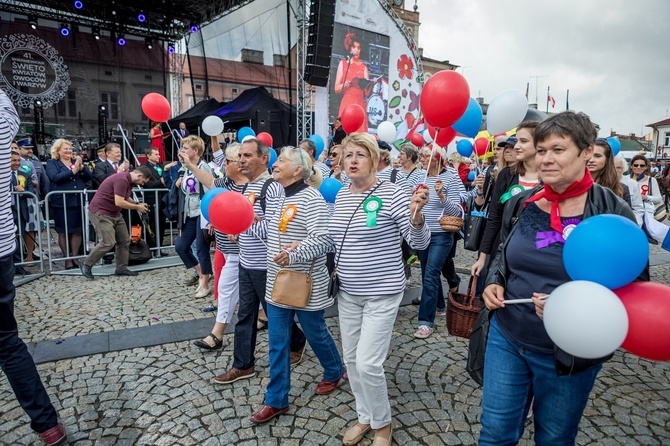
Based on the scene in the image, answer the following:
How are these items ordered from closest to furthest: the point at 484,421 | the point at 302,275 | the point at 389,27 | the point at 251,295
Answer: the point at 484,421 → the point at 302,275 → the point at 251,295 → the point at 389,27

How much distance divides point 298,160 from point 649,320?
6.79 ft

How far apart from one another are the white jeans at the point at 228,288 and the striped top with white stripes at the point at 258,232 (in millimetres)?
606

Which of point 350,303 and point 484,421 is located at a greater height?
point 350,303

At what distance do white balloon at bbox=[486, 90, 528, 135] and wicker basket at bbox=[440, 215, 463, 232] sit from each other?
0.94 m

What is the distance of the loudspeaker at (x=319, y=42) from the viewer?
12680mm

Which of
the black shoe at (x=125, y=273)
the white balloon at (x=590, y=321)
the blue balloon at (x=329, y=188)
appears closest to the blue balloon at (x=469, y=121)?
the blue balloon at (x=329, y=188)

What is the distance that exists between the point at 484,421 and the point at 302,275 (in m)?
1.34

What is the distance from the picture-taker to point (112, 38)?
16.1 metres

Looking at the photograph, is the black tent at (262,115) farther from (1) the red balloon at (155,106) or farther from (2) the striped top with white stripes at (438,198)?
(2) the striped top with white stripes at (438,198)

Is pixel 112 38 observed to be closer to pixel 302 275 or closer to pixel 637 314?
pixel 302 275

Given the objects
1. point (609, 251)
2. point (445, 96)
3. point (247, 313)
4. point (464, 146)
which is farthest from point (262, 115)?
point (609, 251)

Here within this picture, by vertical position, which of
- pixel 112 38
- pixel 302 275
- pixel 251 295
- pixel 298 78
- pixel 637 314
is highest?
pixel 112 38

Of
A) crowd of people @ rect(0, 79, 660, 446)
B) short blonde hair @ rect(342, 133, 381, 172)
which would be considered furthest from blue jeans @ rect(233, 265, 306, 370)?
short blonde hair @ rect(342, 133, 381, 172)

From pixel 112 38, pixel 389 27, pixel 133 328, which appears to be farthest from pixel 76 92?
pixel 133 328
